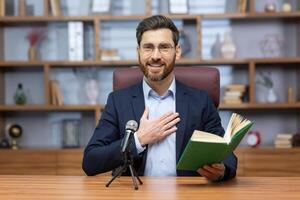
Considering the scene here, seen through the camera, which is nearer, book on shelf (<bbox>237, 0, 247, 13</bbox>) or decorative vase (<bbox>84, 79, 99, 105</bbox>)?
book on shelf (<bbox>237, 0, 247, 13</bbox>)

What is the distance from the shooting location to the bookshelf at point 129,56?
3875 millimetres

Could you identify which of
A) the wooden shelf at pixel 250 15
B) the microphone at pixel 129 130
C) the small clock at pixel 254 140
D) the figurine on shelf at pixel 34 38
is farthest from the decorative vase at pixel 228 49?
the microphone at pixel 129 130

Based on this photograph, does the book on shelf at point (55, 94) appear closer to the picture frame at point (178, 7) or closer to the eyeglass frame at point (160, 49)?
the picture frame at point (178, 7)

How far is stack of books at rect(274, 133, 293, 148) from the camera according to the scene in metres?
3.83

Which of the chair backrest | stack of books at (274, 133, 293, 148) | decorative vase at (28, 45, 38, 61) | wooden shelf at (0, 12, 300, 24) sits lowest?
stack of books at (274, 133, 293, 148)

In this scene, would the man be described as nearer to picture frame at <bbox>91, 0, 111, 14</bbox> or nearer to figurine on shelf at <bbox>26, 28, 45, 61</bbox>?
picture frame at <bbox>91, 0, 111, 14</bbox>

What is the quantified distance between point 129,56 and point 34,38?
2.70 feet

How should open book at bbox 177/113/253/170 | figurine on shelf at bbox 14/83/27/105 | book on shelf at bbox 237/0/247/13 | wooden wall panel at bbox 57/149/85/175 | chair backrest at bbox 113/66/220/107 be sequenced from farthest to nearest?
1. figurine on shelf at bbox 14/83/27/105
2. book on shelf at bbox 237/0/247/13
3. wooden wall panel at bbox 57/149/85/175
4. chair backrest at bbox 113/66/220/107
5. open book at bbox 177/113/253/170

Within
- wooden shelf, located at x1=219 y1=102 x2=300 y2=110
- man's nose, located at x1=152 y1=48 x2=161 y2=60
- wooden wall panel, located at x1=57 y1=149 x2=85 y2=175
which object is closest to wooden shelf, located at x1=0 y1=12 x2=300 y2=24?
wooden shelf, located at x1=219 y1=102 x2=300 y2=110

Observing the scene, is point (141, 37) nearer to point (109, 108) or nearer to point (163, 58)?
point (163, 58)

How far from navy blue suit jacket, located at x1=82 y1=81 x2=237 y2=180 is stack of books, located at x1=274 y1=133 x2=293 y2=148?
1832mm

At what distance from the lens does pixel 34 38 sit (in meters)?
4.09

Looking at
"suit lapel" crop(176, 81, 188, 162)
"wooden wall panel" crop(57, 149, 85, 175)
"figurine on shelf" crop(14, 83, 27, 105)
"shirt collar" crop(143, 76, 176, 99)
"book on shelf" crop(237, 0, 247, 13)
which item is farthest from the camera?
"figurine on shelf" crop(14, 83, 27, 105)

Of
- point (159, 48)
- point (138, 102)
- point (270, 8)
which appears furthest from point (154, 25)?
point (270, 8)
